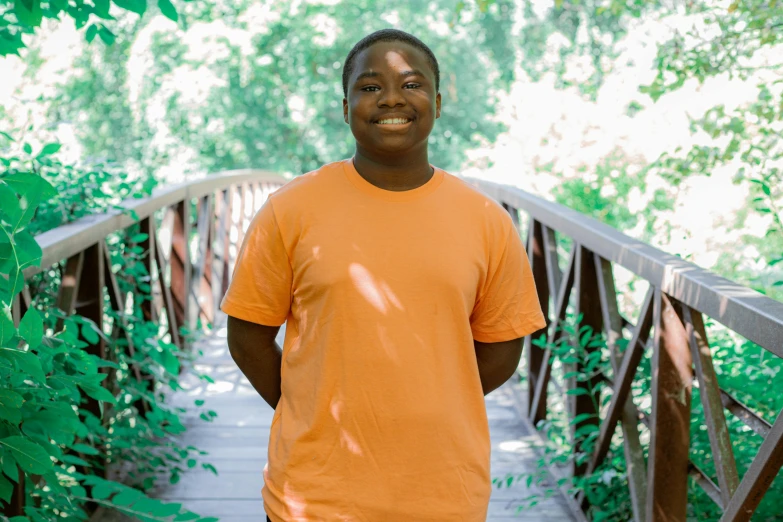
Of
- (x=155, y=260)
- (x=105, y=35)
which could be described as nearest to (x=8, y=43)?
(x=105, y=35)

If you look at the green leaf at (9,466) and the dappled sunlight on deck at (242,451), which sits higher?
the green leaf at (9,466)

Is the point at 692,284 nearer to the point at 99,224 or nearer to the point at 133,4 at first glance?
the point at 133,4

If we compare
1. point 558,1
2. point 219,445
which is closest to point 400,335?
point 219,445

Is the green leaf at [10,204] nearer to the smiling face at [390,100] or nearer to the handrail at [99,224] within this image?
the smiling face at [390,100]

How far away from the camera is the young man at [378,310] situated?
144 centimetres

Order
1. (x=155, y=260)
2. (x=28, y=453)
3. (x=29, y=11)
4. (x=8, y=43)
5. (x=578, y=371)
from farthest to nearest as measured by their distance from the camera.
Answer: (x=155, y=260), (x=578, y=371), (x=8, y=43), (x=29, y=11), (x=28, y=453)

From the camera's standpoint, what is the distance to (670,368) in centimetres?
219

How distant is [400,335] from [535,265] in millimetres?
2574

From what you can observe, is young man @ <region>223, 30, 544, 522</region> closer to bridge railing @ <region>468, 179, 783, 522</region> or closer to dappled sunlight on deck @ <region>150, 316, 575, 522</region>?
bridge railing @ <region>468, 179, 783, 522</region>

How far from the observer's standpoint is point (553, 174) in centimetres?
930

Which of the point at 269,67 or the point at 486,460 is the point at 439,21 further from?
the point at 486,460

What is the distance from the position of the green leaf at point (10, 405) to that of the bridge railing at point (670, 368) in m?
1.29

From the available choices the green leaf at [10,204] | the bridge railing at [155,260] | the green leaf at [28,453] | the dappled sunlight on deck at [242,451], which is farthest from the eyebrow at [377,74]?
the dappled sunlight on deck at [242,451]

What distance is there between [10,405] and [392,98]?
2.67 feet
